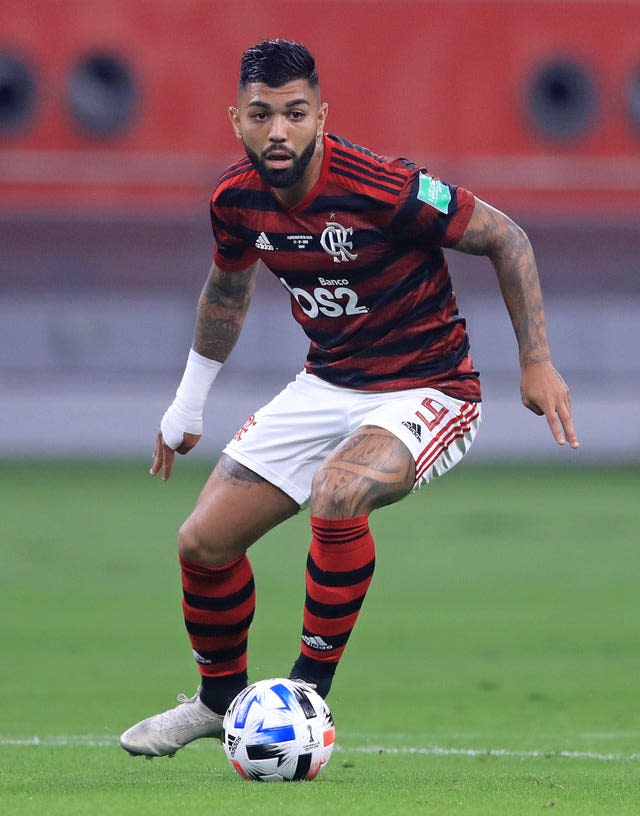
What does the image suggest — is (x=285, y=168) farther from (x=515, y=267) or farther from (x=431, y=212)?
(x=515, y=267)

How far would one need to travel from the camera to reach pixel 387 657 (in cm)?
920

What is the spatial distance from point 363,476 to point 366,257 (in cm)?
78

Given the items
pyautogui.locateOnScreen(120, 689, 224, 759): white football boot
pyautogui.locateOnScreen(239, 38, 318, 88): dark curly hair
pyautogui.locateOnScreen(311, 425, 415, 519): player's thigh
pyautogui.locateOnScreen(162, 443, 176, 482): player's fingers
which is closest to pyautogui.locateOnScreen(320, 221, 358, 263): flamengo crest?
pyautogui.locateOnScreen(239, 38, 318, 88): dark curly hair

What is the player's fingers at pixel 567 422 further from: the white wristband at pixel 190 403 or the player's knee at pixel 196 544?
the white wristband at pixel 190 403

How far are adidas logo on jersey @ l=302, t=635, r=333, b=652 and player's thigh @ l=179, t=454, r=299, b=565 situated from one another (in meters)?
0.54

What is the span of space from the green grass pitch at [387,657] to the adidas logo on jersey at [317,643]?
413 mm

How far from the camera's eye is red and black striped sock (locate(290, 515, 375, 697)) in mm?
5277

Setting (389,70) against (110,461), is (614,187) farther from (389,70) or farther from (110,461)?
(110,461)

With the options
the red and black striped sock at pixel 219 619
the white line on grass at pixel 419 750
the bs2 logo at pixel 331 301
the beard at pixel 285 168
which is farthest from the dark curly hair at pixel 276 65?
the white line on grass at pixel 419 750

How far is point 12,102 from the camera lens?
22375 millimetres

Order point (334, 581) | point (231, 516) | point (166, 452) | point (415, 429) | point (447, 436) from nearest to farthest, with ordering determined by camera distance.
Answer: point (334, 581) < point (415, 429) < point (447, 436) < point (231, 516) < point (166, 452)

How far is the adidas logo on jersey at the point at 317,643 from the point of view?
5371 millimetres

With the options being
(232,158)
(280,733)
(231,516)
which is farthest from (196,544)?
(232,158)

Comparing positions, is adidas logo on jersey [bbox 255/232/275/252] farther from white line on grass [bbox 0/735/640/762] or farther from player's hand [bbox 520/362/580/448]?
white line on grass [bbox 0/735/640/762]
